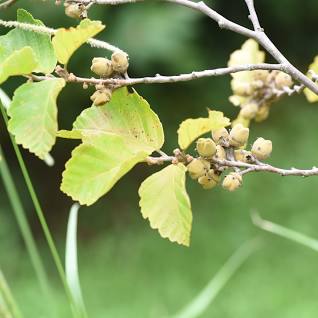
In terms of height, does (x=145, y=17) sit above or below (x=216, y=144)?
below

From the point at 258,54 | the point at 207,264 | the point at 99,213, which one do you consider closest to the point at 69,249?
the point at 258,54

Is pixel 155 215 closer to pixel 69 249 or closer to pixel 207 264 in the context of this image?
pixel 69 249

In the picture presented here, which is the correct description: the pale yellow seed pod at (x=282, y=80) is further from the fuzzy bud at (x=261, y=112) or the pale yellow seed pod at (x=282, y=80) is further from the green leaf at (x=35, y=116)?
the green leaf at (x=35, y=116)

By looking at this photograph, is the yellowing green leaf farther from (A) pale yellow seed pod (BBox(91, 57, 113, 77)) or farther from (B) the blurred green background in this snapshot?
(B) the blurred green background

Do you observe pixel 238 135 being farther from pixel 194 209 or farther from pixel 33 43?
pixel 194 209

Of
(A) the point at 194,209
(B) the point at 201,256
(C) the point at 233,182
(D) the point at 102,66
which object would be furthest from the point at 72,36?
(A) the point at 194,209

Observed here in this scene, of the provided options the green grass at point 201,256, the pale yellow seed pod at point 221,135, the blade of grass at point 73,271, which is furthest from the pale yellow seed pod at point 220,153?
the green grass at point 201,256
